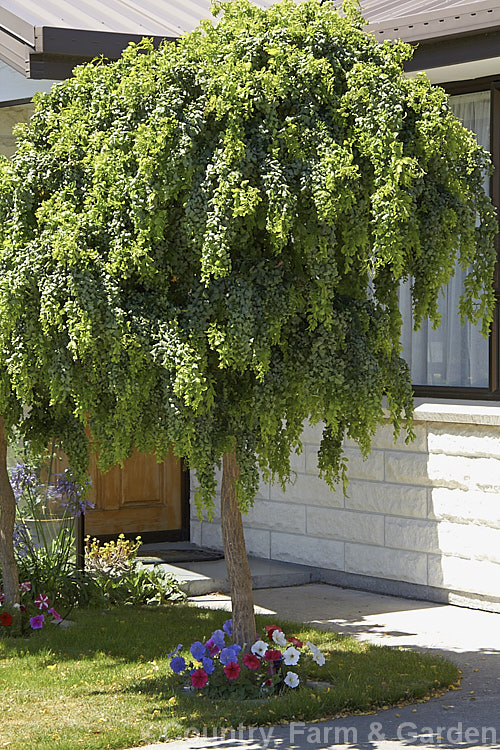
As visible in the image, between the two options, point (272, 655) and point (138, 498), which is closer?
point (272, 655)

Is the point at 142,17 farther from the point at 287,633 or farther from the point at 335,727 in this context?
the point at 335,727

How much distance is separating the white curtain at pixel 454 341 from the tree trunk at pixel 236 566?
10.3 feet

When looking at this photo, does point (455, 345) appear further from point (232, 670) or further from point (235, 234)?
point (235, 234)

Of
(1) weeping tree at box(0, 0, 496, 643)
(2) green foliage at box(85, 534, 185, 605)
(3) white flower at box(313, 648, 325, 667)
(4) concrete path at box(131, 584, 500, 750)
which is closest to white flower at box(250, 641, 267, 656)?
(3) white flower at box(313, 648, 325, 667)

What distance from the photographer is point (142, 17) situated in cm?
913

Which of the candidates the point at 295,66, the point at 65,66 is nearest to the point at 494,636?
the point at 295,66

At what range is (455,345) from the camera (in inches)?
359

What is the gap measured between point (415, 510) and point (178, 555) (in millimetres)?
2517

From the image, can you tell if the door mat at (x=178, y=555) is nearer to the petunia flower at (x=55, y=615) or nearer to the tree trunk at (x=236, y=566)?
the petunia flower at (x=55, y=615)

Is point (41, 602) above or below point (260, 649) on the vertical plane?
below

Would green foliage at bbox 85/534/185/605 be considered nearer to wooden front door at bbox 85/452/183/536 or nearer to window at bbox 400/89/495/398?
wooden front door at bbox 85/452/183/536

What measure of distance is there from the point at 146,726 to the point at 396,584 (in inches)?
158

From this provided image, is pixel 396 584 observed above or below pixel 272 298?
below

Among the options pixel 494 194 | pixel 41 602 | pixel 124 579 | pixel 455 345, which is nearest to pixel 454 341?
pixel 455 345
